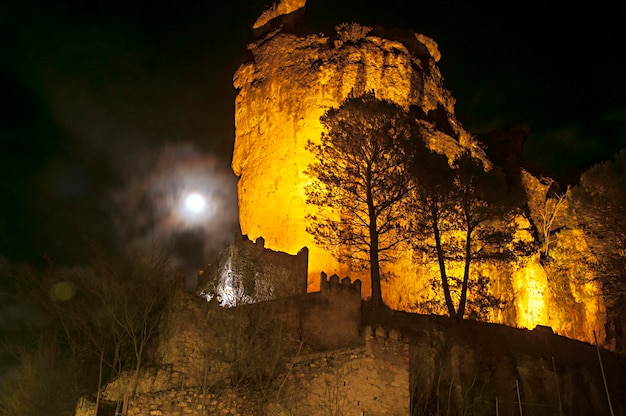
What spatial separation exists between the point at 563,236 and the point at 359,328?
59.9 ft

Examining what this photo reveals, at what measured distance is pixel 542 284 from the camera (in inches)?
1278

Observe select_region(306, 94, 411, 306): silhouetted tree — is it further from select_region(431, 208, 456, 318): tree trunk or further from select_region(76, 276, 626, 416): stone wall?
select_region(76, 276, 626, 416): stone wall

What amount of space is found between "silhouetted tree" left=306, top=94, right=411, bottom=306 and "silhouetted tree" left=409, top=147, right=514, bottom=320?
751mm

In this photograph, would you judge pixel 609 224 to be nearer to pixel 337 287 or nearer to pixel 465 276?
pixel 465 276

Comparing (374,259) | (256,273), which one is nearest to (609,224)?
(374,259)

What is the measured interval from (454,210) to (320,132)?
680 centimetres

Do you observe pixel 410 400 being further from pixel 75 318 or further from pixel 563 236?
pixel 563 236

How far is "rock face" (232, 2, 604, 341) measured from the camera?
95.2 feet

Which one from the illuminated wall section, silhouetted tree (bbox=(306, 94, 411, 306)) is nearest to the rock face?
the illuminated wall section

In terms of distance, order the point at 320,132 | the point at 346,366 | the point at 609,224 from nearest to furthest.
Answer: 1. the point at 346,366
2. the point at 609,224
3. the point at 320,132

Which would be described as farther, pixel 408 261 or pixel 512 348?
pixel 408 261

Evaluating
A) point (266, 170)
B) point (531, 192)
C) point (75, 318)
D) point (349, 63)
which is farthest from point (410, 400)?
point (531, 192)

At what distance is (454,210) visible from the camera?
2636cm

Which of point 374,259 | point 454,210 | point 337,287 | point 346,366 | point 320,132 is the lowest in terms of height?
point 346,366
